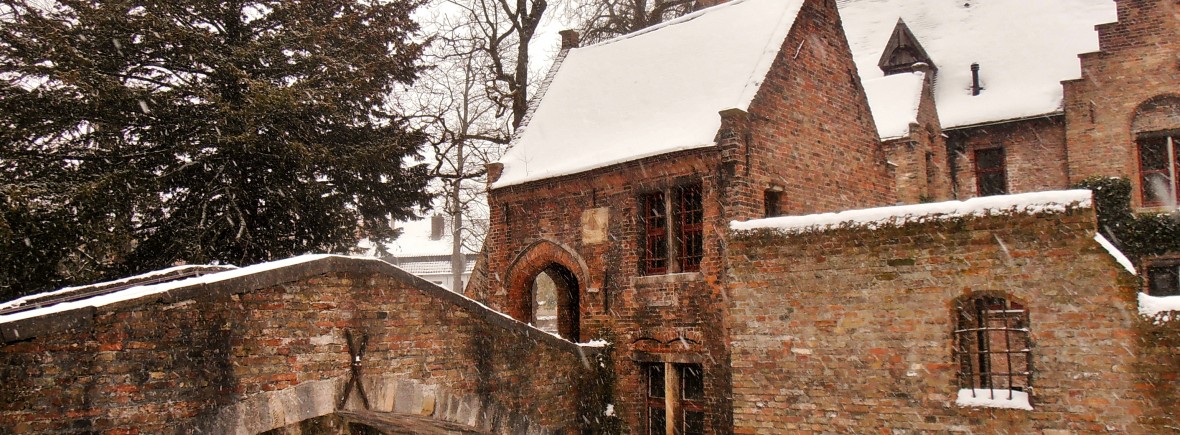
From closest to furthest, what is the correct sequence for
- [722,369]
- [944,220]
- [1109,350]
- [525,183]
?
[1109,350], [944,220], [722,369], [525,183]

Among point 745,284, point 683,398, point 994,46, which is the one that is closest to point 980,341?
point 745,284

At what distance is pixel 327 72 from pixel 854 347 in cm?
1142

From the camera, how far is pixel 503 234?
54.6 ft

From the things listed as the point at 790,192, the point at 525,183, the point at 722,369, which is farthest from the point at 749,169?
the point at 525,183

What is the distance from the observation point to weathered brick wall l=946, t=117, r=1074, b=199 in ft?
66.1

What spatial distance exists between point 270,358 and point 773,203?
8.06 metres

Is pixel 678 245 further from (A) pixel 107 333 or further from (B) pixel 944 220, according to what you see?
(A) pixel 107 333

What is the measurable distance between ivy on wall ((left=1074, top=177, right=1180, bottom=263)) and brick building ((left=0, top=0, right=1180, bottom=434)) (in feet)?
2.92

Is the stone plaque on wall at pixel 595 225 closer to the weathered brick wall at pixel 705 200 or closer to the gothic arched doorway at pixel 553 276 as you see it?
the weathered brick wall at pixel 705 200

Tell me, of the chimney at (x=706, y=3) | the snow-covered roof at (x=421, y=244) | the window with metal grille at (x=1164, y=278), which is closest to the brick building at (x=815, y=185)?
the window with metal grille at (x=1164, y=278)

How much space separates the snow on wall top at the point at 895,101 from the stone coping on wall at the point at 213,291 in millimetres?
11070

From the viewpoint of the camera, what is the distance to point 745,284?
456 inches

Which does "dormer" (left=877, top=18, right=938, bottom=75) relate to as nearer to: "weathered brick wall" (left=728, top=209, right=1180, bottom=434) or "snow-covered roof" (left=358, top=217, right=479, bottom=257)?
"weathered brick wall" (left=728, top=209, right=1180, bottom=434)

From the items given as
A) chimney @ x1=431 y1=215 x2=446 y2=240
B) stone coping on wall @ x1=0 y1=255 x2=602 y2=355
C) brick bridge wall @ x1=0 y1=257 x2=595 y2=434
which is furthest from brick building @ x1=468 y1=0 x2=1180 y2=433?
chimney @ x1=431 y1=215 x2=446 y2=240
